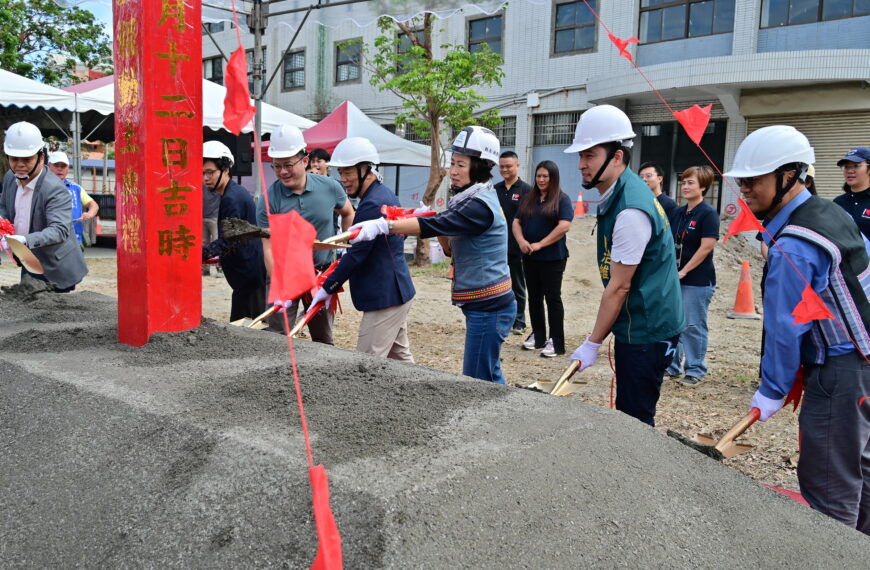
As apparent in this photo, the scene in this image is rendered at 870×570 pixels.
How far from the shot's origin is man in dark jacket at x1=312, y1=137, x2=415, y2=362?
3.66 metres

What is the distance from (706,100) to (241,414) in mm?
14523

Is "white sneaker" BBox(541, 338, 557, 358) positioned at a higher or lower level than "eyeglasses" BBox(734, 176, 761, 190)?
lower

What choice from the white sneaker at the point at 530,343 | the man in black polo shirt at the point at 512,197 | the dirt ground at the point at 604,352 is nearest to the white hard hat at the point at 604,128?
the dirt ground at the point at 604,352

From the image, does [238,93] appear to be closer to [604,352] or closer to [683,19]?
[604,352]

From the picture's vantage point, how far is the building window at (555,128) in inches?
658

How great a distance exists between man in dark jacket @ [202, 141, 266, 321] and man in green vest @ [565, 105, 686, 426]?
2.34 meters

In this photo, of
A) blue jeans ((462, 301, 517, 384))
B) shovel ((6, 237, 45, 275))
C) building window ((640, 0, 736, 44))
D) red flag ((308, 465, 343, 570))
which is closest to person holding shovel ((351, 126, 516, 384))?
blue jeans ((462, 301, 517, 384))

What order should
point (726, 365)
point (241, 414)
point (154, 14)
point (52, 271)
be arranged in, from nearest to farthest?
1. point (241, 414)
2. point (154, 14)
3. point (52, 271)
4. point (726, 365)

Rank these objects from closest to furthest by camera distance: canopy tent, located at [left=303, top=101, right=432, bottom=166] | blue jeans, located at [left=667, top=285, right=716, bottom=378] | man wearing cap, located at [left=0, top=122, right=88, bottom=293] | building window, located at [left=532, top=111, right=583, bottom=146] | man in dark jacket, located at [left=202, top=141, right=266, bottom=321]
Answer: man wearing cap, located at [left=0, top=122, right=88, bottom=293]
man in dark jacket, located at [left=202, top=141, right=266, bottom=321]
blue jeans, located at [left=667, top=285, right=716, bottom=378]
canopy tent, located at [left=303, top=101, right=432, bottom=166]
building window, located at [left=532, top=111, right=583, bottom=146]

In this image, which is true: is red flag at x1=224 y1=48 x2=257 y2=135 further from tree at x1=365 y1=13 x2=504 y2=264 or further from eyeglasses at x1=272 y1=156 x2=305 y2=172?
tree at x1=365 y1=13 x2=504 y2=264

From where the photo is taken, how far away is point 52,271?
4.58m

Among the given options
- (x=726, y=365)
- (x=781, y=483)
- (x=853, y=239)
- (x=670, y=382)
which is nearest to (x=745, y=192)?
(x=853, y=239)

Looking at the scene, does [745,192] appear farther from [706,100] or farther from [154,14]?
[706,100]

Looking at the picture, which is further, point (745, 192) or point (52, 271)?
point (52, 271)
